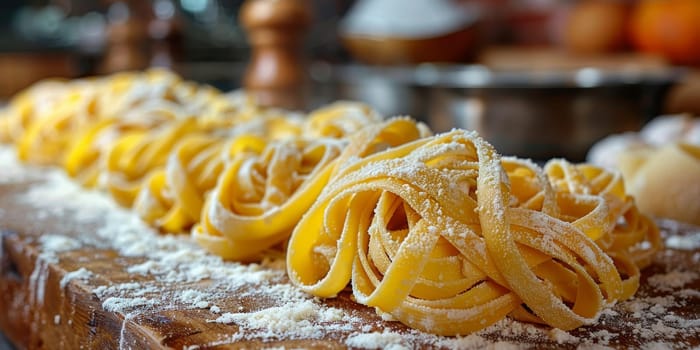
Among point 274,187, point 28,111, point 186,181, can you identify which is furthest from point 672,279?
point 28,111

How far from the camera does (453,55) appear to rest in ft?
12.4

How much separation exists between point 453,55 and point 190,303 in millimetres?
3002

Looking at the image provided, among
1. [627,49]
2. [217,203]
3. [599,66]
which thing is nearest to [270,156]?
[217,203]

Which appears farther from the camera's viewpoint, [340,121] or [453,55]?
[453,55]

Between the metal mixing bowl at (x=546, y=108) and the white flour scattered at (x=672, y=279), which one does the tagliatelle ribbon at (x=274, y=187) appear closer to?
the white flour scattered at (x=672, y=279)

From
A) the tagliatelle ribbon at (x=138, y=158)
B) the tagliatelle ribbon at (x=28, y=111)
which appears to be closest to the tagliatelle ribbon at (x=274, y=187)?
the tagliatelle ribbon at (x=138, y=158)

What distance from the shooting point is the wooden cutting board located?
2.82 ft

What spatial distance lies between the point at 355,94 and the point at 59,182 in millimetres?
1173

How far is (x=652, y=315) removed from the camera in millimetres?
947

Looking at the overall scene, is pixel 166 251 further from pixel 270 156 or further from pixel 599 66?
pixel 599 66

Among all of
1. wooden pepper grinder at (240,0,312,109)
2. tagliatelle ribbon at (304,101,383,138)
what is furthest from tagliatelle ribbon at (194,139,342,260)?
A: wooden pepper grinder at (240,0,312,109)

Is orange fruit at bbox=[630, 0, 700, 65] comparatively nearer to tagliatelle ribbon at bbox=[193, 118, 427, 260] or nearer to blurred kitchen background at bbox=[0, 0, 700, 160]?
blurred kitchen background at bbox=[0, 0, 700, 160]

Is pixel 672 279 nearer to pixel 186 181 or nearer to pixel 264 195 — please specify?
pixel 264 195

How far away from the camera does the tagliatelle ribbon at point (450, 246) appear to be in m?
0.87
